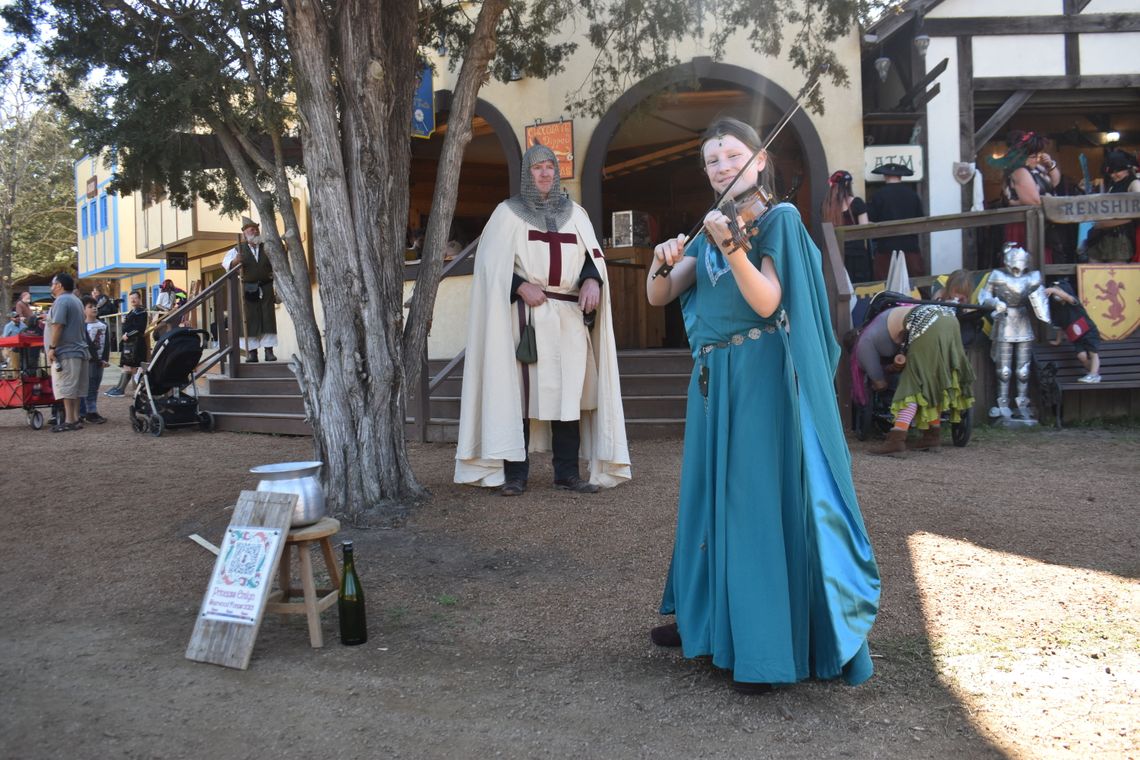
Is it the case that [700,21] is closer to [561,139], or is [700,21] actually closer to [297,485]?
[561,139]

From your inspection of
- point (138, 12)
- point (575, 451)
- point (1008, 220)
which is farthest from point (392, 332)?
point (1008, 220)

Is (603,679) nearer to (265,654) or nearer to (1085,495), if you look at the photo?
(265,654)

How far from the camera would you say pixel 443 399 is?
868cm

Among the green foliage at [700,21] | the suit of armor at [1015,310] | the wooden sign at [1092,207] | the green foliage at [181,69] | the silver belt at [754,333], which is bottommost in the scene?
the silver belt at [754,333]

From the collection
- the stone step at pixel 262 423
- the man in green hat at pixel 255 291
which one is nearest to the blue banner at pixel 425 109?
the man in green hat at pixel 255 291

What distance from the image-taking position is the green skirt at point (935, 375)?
7047 millimetres

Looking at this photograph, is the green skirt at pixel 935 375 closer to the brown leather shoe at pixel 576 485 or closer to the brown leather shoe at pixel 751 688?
the brown leather shoe at pixel 576 485

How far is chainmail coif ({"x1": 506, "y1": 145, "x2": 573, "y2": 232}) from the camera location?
6027 mm

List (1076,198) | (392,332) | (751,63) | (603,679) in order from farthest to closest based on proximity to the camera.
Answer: (751,63) → (1076,198) → (392,332) → (603,679)

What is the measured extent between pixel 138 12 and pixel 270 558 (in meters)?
4.46

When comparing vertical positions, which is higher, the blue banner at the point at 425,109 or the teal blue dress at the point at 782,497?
the blue banner at the point at 425,109

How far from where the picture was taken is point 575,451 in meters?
6.24

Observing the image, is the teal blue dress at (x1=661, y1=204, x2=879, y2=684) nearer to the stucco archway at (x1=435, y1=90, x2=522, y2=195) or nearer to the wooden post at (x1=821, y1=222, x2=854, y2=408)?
the wooden post at (x1=821, y1=222, x2=854, y2=408)

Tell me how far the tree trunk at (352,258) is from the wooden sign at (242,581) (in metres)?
1.90
